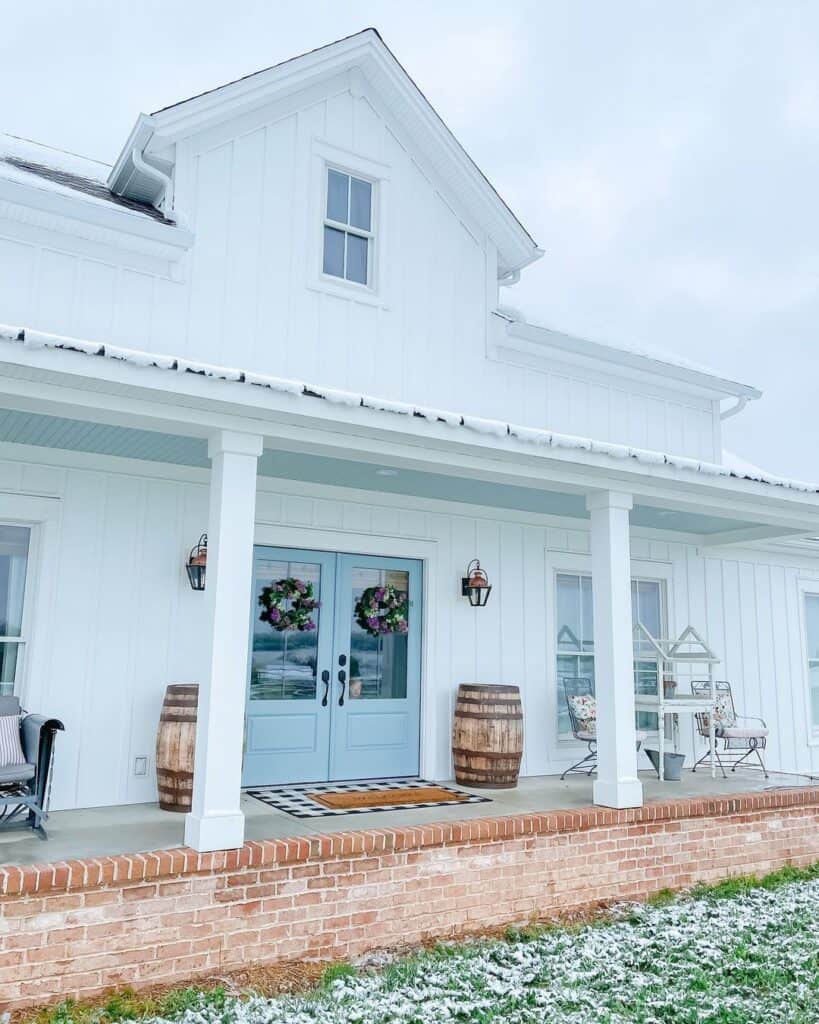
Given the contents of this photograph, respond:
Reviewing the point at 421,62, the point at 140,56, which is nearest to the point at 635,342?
the point at 140,56

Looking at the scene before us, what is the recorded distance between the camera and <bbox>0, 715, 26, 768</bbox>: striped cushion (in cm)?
471

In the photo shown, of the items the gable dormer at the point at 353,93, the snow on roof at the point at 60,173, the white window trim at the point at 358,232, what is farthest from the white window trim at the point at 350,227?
the snow on roof at the point at 60,173

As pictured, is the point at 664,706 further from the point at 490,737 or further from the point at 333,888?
the point at 333,888

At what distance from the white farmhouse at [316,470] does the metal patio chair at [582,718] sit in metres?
0.13

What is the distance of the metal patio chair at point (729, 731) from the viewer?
291 inches

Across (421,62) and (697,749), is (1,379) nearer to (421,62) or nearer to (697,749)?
(697,749)

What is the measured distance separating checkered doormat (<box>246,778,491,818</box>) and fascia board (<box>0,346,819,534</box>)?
7.20 feet

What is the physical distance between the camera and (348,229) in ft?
22.8

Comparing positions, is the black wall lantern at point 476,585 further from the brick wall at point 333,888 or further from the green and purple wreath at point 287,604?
the brick wall at point 333,888

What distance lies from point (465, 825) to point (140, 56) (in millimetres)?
32531

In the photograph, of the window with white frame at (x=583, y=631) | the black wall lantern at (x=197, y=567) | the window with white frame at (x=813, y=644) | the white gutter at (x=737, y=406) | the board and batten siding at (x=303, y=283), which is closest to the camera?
the black wall lantern at (x=197, y=567)

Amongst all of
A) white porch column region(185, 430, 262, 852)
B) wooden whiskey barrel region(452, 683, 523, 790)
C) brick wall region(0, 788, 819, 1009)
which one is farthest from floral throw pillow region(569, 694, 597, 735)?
white porch column region(185, 430, 262, 852)

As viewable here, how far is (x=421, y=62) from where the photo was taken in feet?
121

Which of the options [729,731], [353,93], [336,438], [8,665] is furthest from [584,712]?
[353,93]
